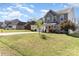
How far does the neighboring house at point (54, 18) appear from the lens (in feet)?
6.87

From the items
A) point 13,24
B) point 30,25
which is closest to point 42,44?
point 30,25

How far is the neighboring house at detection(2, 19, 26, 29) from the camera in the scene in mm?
2107

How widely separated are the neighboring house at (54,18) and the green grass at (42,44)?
0.06 m

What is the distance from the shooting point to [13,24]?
213 cm

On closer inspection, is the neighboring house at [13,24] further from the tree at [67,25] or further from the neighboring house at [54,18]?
the tree at [67,25]

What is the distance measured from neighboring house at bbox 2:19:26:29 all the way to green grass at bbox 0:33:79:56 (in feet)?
0.27

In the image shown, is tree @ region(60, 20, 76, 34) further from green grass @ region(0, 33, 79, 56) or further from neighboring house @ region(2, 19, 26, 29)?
neighboring house @ region(2, 19, 26, 29)

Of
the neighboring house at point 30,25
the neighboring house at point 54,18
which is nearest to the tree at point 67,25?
the neighboring house at point 54,18

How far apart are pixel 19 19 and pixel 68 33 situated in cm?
45

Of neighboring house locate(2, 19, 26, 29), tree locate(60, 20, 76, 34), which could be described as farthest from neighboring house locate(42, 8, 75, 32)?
neighboring house locate(2, 19, 26, 29)

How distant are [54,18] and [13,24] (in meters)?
0.37

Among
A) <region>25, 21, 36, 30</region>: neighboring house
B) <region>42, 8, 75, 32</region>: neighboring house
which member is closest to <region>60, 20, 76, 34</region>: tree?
<region>42, 8, 75, 32</region>: neighboring house

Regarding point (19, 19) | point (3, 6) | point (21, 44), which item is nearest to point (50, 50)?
point (21, 44)

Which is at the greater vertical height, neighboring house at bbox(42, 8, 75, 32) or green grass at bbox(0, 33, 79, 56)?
neighboring house at bbox(42, 8, 75, 32)
